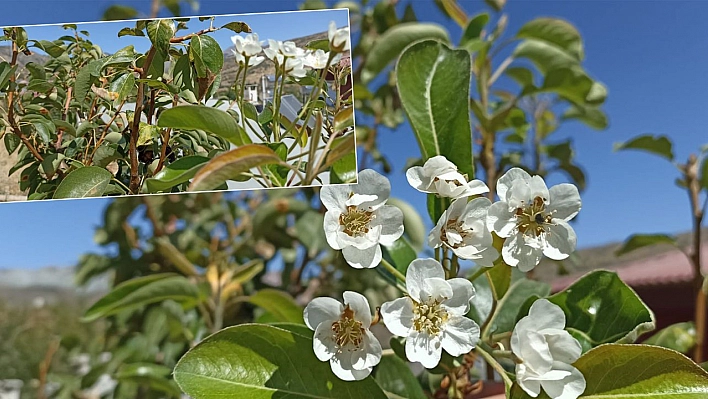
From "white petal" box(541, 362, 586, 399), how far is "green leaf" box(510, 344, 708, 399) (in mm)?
24

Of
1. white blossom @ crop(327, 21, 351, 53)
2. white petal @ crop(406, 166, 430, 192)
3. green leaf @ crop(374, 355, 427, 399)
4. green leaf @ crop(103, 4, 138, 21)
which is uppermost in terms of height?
white blossom @ crop(327, 21, 351, 53)

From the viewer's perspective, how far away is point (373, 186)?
1.58 ft

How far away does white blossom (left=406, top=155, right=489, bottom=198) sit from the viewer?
47cm

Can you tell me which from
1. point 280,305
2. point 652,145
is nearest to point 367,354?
point 280,305

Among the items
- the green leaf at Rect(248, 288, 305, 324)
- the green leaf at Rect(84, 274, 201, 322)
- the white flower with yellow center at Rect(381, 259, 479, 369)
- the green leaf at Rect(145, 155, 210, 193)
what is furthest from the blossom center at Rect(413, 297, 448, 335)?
the green leaf at Rect(84, 274, 201, 322)

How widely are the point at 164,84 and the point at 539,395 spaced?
440 mm

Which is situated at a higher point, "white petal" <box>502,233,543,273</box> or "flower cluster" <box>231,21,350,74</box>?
"flower cluster" <box>231,21,350,74</box>

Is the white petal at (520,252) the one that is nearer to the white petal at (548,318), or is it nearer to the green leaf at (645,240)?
the white petal at (548,318)

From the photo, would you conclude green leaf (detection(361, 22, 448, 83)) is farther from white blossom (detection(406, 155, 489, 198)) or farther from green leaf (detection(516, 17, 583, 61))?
white blossom (detection(406, 155, 489, 198))

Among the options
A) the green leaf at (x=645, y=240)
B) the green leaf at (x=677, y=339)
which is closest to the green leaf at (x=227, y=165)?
the green leaf at (x=677, y=339)

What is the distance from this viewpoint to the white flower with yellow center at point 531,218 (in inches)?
18.2

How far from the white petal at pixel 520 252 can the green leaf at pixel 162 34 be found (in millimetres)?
378

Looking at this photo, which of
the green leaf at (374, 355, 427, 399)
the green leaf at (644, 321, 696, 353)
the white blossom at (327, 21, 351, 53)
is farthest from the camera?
the green leaf at (644, 321, 696, 353)

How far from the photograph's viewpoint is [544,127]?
1687 mm
